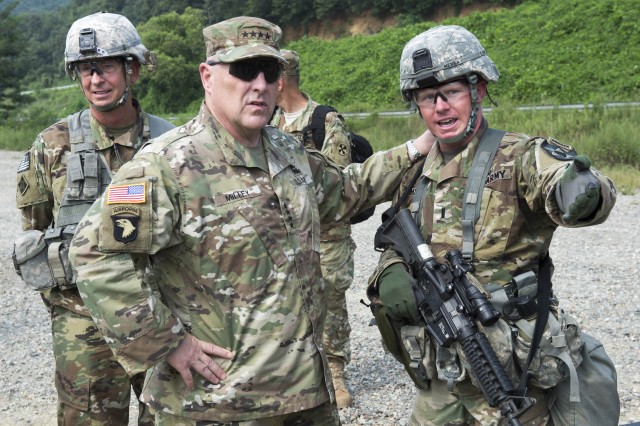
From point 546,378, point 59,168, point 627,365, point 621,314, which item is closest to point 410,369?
point 546,378

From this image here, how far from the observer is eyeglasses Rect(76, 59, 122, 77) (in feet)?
11.7

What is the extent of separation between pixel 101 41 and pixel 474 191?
5.98 feet

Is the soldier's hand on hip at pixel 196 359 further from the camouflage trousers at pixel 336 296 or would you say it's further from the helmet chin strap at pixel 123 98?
the camouflage trousers at pixel 336 296

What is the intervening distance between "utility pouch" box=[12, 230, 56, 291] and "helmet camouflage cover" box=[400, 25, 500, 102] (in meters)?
1.75

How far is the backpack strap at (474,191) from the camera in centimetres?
292

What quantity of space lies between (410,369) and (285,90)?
8.58ft

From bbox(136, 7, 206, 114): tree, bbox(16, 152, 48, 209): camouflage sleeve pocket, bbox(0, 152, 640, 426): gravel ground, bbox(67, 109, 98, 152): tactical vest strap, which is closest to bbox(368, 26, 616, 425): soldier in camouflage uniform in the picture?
bbox(67, 109, 98, 152): tactical vest strap

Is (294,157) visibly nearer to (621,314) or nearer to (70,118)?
(70,118)

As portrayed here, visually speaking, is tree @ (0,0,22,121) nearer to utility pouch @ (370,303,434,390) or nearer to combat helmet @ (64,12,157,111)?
combat helmet @ (64,12,157,111)

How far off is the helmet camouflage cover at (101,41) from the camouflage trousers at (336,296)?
74.1 inches

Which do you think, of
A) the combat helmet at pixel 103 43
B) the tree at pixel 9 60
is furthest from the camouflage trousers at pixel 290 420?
the tree at pixel 9 60

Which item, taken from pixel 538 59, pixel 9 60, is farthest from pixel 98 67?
pixel 9 60

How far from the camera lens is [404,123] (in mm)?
17766

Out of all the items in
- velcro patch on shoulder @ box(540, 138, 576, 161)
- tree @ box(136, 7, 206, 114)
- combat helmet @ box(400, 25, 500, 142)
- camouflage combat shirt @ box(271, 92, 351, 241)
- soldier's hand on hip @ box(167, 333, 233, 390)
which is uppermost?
combat helmet @ box(400, 25, 500, 142)
